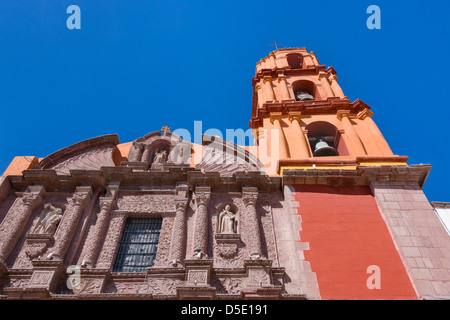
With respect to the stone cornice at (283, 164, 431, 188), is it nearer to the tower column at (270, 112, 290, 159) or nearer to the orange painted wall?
the orange painted wall

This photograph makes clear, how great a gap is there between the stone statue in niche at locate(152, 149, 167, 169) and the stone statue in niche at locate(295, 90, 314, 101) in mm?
8224

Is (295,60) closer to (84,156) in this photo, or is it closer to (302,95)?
(302,95)

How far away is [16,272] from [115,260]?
7.37 ft

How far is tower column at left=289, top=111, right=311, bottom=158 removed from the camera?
15500 mm

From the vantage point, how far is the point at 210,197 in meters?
12.8

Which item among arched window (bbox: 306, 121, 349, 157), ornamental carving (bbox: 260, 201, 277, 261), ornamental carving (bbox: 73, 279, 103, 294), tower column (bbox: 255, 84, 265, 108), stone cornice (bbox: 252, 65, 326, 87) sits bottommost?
ornamental carving (bbox: 73, 279, 103, 294)

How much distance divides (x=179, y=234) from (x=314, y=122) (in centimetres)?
857

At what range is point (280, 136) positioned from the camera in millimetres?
16219

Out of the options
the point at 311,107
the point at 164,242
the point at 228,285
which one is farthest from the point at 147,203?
the point at 311,107

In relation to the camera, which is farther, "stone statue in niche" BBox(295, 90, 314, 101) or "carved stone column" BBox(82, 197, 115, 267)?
"stone statue in niche" BBox(295, 90, 314, 101)

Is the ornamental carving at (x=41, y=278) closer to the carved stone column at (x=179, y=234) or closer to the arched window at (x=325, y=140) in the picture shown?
the carved stone column at (x=179, y=234)

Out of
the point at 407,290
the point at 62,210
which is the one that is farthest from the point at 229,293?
the point at 62,210

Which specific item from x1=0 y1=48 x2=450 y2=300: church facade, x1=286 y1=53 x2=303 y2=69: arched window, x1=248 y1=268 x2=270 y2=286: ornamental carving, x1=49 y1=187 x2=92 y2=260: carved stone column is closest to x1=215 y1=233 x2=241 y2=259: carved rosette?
x1=0 y1=48 x2=450 y2=300: church facade
